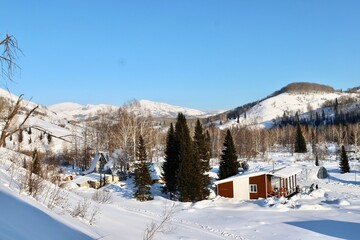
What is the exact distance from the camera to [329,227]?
18.2 metres

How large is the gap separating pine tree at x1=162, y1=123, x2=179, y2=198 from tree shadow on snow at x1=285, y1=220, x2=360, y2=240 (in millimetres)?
14957

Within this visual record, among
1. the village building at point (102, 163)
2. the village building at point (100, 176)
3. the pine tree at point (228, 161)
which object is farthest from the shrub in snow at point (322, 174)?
the village building at point (102, 163)

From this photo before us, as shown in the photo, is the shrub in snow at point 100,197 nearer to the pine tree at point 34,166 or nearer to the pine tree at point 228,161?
the pine tree at point 34,166

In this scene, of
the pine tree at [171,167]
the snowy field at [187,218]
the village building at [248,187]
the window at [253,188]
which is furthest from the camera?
the pine tree at [171,167]

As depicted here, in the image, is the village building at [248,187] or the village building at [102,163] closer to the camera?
the village building at [248,187]

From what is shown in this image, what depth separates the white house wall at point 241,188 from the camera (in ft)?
106

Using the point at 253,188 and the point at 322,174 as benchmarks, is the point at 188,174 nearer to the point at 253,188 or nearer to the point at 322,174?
the point at 253,188

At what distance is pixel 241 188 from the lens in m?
32.6

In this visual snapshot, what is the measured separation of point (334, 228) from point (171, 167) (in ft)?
59.6

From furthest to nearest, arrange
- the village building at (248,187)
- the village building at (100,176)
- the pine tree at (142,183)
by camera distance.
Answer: the village building at (100,176) → the village building at (248,187) → the pine tree at (142,183)

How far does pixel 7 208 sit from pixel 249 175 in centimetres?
2841

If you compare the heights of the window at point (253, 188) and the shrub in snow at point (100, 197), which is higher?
the shrub in snow at point (100, 197)

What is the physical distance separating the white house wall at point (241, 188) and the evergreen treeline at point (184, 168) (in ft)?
8.62

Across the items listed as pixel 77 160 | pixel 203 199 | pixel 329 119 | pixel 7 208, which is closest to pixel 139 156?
pixel 203 199
